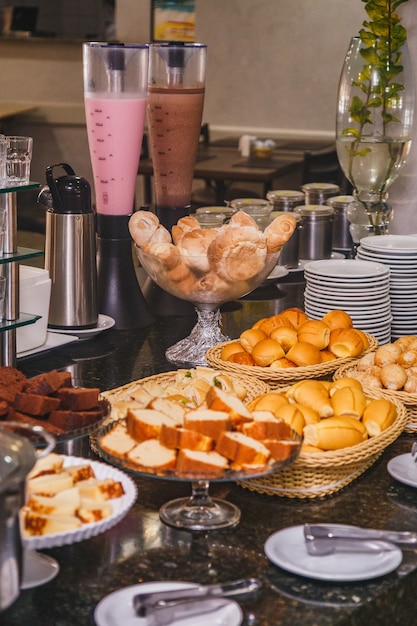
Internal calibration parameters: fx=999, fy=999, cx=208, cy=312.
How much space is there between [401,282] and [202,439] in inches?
37.2

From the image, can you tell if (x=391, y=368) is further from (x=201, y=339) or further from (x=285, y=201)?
(x=285, y=201)

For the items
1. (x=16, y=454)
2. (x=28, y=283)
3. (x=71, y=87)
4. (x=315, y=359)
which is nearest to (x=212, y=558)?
(x=16, y=454)

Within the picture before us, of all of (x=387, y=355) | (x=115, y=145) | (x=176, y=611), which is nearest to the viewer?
(x=176, y=611)

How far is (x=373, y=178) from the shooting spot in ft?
7.11

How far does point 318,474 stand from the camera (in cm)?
126

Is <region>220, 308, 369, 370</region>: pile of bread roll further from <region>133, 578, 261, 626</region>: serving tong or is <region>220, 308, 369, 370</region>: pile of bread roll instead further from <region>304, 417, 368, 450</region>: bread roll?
<region>133, 578, 261, 626</region>: serving tong

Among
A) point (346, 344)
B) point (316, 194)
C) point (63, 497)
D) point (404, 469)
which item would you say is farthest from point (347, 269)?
point (63, 497)

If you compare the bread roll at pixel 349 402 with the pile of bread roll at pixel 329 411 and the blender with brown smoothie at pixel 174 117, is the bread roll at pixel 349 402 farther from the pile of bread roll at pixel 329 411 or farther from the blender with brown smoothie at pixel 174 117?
the blender with brown smoothie at pixel 174 117

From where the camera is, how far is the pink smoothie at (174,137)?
6.57ft

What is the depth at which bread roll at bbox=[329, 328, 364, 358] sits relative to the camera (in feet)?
5.34

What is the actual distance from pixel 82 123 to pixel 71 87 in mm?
254

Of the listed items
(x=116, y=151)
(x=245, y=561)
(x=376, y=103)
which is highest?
(x=376, y=103)

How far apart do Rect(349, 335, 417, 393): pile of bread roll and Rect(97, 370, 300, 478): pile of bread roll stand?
0.37 metres

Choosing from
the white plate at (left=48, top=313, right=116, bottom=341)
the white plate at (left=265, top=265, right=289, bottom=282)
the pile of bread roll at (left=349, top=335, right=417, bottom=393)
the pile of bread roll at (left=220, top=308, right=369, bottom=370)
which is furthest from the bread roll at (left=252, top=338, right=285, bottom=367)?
the white plate at (left=265, top=265, right=289, bottom=282)
